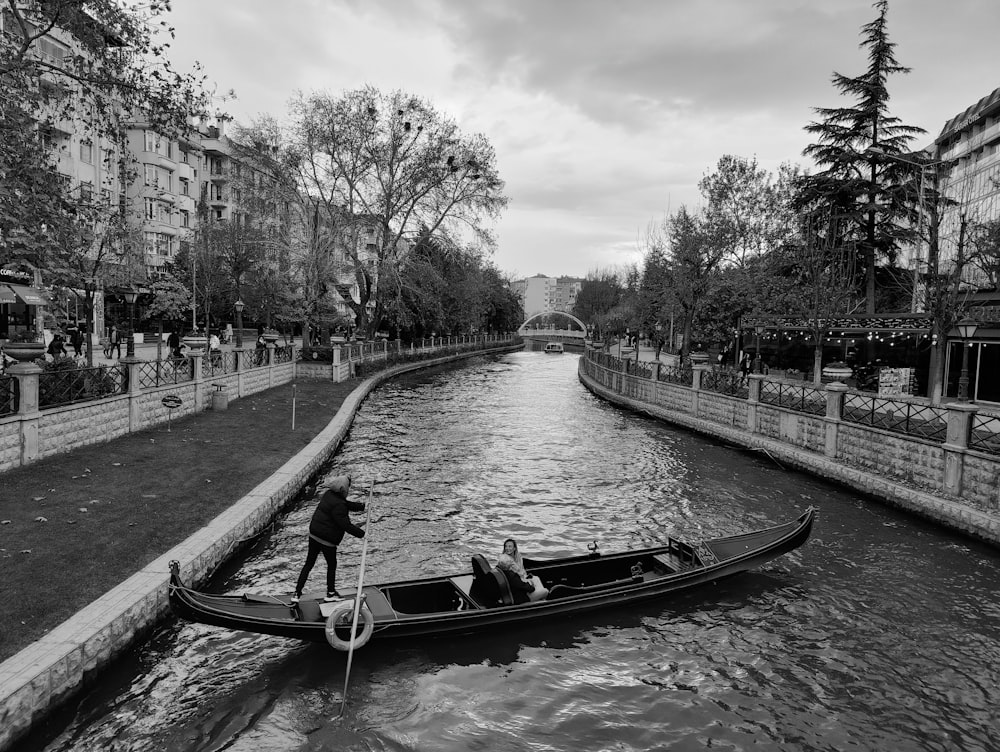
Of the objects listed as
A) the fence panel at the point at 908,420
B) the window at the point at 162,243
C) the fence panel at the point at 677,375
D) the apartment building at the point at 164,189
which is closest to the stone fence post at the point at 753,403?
the fence panel at the point at 908,420

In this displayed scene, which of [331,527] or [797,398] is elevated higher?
[797,398]

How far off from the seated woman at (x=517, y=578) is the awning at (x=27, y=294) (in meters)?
28.2

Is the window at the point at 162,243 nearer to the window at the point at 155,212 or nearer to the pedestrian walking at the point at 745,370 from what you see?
the window at the point at 155,212

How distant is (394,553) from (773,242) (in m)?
29.2

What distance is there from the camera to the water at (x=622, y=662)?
21.3ft

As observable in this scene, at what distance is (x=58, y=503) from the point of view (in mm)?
10164

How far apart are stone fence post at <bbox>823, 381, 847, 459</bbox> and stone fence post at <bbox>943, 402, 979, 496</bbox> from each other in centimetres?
358

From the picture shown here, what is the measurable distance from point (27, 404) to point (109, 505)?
334 centimetres

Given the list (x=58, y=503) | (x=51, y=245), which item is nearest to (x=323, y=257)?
(x=51, y=245)

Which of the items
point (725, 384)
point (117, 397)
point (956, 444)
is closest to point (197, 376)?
point (117, 397)

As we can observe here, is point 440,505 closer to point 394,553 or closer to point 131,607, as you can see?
point 394,553

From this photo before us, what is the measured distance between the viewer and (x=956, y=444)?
1269cm

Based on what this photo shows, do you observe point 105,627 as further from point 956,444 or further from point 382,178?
point 382,178

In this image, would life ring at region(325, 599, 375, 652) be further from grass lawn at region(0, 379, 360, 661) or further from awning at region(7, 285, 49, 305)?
awning at region(7, 285, 49, 305)
